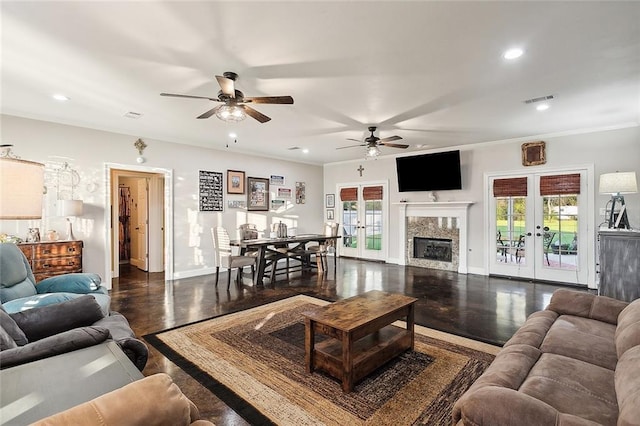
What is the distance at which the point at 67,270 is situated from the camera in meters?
4.55

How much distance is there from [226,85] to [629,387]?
323cm

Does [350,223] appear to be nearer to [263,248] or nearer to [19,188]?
[263,248]

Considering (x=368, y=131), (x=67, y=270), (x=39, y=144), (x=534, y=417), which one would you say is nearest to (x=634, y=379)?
(x=534, y=417)

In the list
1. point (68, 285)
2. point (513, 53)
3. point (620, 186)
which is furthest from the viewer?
point (620, 186)

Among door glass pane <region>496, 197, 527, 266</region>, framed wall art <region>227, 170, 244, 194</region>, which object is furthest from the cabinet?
framed wall art <region>227, 170, 244, 194</region>

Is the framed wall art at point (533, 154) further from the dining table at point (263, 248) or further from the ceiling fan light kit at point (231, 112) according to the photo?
the ceiling fan light kit at point (231, 112)

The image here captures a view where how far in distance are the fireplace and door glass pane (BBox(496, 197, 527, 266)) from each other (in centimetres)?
99

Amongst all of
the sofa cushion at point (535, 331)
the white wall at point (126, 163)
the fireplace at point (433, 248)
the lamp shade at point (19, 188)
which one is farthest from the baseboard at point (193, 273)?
the sofa cushion at point (535, 331)

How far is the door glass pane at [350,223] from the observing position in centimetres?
858

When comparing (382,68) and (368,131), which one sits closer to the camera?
(382,68)

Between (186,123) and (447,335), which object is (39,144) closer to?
(186,123)

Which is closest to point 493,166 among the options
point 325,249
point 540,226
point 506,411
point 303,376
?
point 540,226

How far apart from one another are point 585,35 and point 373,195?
227 inches

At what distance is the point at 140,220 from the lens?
7129 mm
